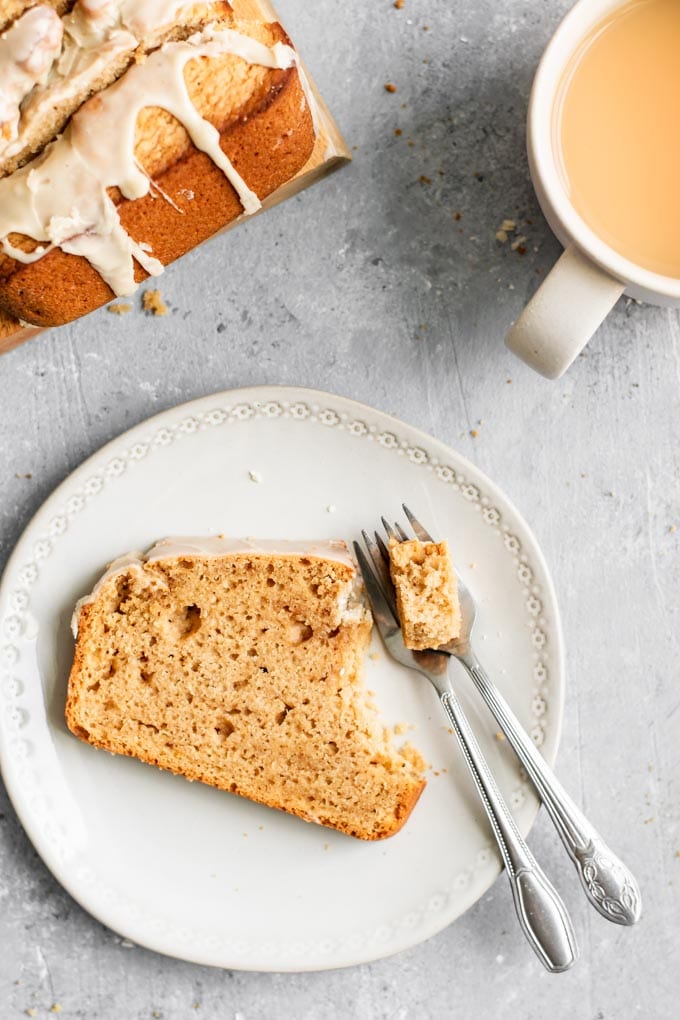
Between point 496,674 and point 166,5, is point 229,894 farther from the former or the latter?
point 166,5

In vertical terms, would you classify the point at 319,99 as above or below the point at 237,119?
below

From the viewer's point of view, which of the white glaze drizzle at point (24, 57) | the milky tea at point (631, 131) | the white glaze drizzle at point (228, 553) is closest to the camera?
the white glaze drizzle at point (24, 57)

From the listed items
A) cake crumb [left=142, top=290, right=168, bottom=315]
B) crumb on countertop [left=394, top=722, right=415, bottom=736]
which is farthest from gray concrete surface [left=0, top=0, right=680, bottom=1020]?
crumb on countertop [left=394, top=722, right=415, bottom=736]

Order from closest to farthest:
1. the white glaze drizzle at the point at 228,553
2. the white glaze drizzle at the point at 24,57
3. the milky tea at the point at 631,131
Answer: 1. the white glaze drizzle at the point at 24,57
2. the milky tea at the point at 631,131
3. the white glaze drizzle at the point at 228,553

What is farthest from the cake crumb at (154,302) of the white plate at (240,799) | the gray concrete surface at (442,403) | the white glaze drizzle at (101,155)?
the white glaze drizzle at (101,155)

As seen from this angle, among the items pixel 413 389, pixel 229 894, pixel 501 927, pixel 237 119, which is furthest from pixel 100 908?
pixel 237 119

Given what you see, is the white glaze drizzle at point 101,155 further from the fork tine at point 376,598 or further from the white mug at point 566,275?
the fork tine at point 376,598

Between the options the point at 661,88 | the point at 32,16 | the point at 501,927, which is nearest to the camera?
the point at 32,16
